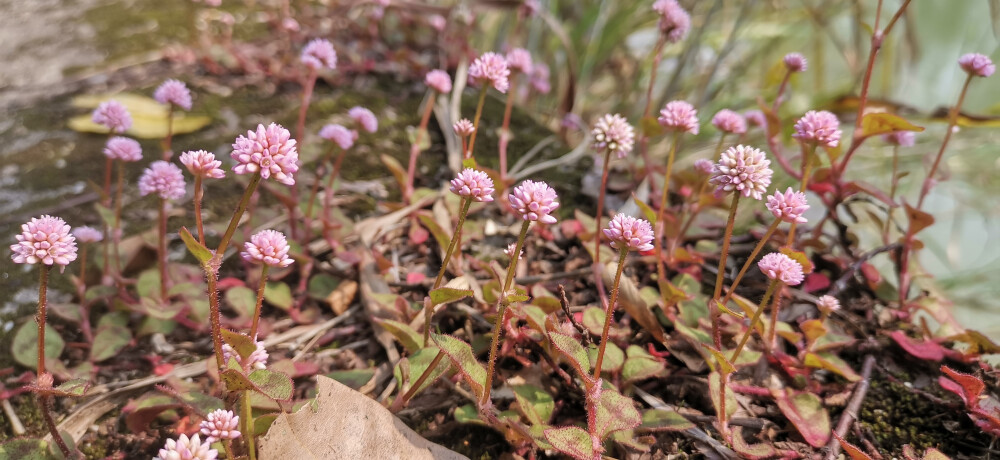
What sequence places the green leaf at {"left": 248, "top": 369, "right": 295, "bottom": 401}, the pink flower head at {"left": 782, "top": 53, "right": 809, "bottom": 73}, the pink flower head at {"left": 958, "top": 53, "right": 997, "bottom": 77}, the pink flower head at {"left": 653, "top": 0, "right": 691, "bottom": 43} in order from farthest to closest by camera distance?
the pink flower head at {"left": 653, "top": 0, "right": 691, "bottom": 43} < the pink flower head at {"left": 782, "top": 53, "right": 809, "bottom": 73} < the pink flower head at {"left": 958, "top": 53, "right": 997, "bottom": 77} < the green leaf at {"left": 248, "top": 369, "right": 295, "bottom": 401}

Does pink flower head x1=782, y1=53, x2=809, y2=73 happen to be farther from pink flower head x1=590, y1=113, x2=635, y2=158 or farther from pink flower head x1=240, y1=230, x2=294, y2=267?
pink flower head x1=240, y1=230, x2=294, y2=267

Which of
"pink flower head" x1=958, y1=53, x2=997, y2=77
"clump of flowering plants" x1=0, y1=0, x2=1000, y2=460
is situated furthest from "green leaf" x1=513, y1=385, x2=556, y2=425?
"pink flower head" x1=958, y1=53, x2=997, y2=77

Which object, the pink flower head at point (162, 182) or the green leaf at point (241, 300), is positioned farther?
the green leaf at point (241, 300)

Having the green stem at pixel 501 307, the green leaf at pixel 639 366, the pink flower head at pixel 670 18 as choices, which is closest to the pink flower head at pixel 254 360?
the green stem at pixel 501 307

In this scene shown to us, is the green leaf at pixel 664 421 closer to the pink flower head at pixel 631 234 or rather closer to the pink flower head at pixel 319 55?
the pink flower head at pixel 631 234

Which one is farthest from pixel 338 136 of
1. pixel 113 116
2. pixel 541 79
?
pixel 541 79

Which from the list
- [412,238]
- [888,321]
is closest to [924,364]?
[888,321]

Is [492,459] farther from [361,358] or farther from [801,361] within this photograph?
[801,361]
